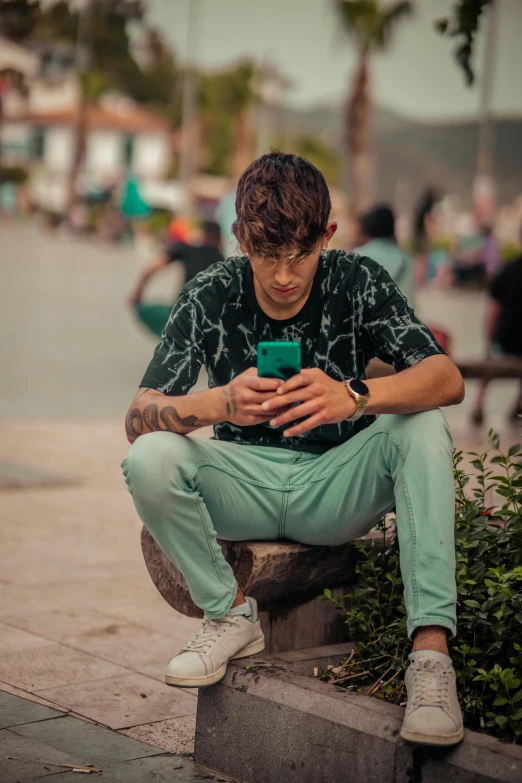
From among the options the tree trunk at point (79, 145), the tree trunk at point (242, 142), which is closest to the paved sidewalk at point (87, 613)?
the tree trunk at point (79, 145)

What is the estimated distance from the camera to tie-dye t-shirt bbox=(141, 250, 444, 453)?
118 inches

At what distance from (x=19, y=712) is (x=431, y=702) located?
1.31 meters

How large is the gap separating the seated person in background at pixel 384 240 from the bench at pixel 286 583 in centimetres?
472

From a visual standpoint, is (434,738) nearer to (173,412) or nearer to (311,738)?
(311,738)

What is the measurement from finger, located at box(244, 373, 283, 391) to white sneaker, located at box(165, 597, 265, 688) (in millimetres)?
617

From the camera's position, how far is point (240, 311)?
10.0 ft

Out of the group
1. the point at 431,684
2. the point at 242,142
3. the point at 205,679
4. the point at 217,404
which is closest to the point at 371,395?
the point at 217,404

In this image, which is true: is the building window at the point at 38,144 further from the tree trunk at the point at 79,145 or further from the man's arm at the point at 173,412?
the man's arm at the point at 173,412

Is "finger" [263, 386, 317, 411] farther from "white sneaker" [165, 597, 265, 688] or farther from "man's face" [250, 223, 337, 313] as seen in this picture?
"white sneaker" [165, 597, 265, 688]

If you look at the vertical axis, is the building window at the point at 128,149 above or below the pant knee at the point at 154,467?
above

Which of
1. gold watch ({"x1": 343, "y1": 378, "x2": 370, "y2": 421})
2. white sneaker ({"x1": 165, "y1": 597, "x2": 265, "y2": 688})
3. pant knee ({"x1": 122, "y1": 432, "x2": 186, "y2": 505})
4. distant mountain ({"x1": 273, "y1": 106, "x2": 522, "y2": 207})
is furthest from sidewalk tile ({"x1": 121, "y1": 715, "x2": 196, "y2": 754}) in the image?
distant mountain ({"x1": 273, "y1": 106, "x2": 522, "y2": 207})

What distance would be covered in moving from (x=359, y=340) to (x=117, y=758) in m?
1.28

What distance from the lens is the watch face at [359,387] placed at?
2.77 metres

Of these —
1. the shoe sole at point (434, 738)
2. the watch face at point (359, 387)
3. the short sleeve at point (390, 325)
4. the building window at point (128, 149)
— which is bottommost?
the shoe sole at point (434, 738)
